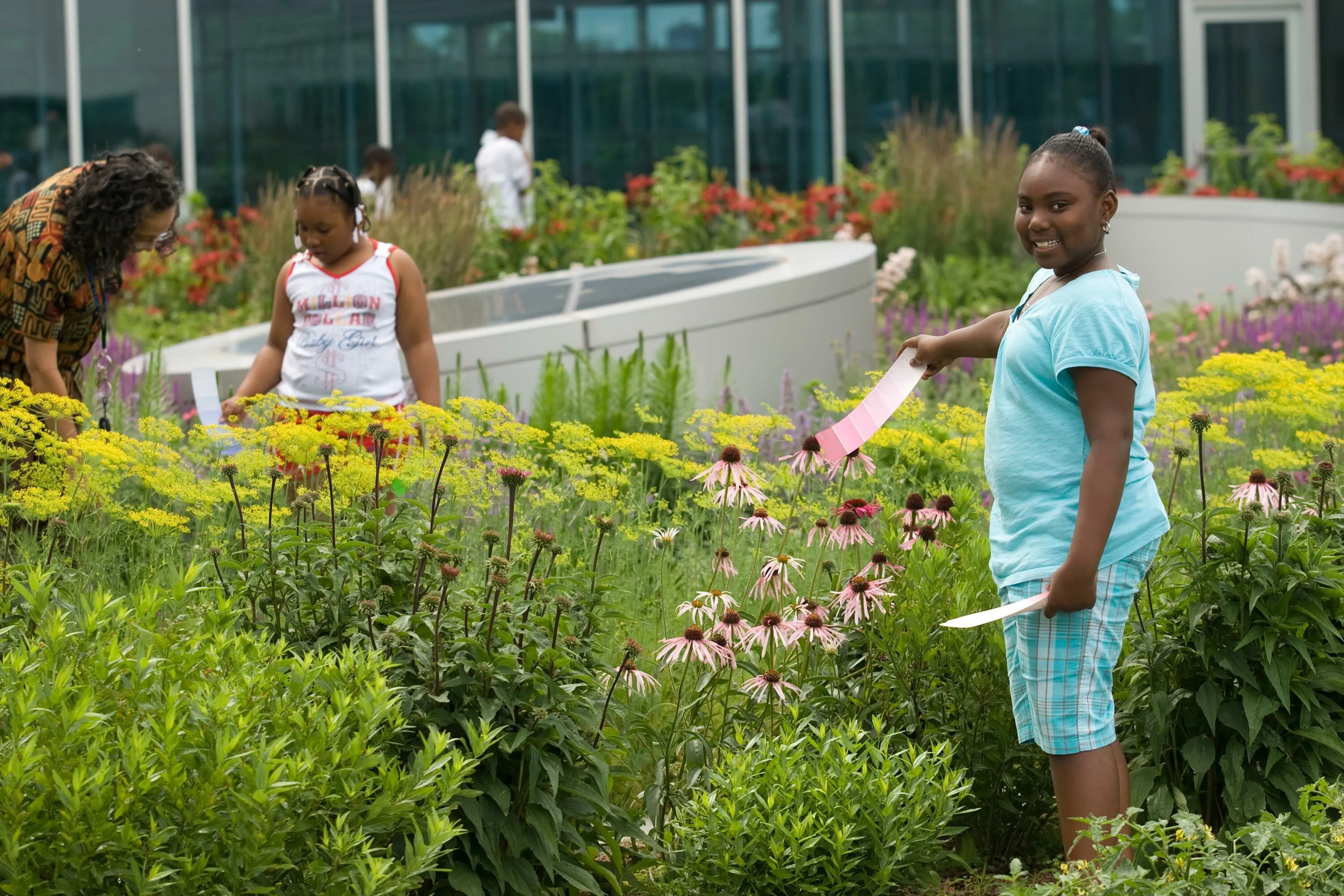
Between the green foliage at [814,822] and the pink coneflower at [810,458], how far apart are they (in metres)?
0.70

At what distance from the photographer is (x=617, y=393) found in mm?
6051

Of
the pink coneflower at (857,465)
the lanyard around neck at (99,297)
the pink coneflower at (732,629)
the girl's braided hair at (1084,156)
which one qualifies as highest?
the girl's braided hair at (1084,156)

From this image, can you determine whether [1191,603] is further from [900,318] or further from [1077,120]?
[1077,120]

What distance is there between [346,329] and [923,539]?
78.6 inches

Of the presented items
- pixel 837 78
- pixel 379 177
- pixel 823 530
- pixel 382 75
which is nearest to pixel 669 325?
pixel 823 530

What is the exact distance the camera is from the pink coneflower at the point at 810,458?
131 inches

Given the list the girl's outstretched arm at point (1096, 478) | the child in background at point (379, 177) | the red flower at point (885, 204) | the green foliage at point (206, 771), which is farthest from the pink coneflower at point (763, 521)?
the red flower at point (885, 204)

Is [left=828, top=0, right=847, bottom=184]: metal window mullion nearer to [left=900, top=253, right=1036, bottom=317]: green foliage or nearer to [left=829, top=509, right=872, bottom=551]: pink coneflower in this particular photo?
[left=900, top=253, right=1036, bottom=317]: green foliage

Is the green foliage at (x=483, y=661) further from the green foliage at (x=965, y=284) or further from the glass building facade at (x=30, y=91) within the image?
the glass building facade at (x=30, y=91)

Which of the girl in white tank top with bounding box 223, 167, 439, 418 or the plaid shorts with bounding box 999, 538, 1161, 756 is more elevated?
the girl in white tank top with bounding box 223, 167, 439, 418

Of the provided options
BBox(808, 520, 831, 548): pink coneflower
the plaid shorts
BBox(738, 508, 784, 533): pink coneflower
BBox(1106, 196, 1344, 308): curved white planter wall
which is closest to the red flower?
BBox(1106, 196, 1344, 308): curved white planter wall

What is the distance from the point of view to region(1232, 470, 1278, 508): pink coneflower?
315 centimetres

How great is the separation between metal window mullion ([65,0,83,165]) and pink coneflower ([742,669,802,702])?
601 inches

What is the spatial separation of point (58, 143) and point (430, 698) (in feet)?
51.4
